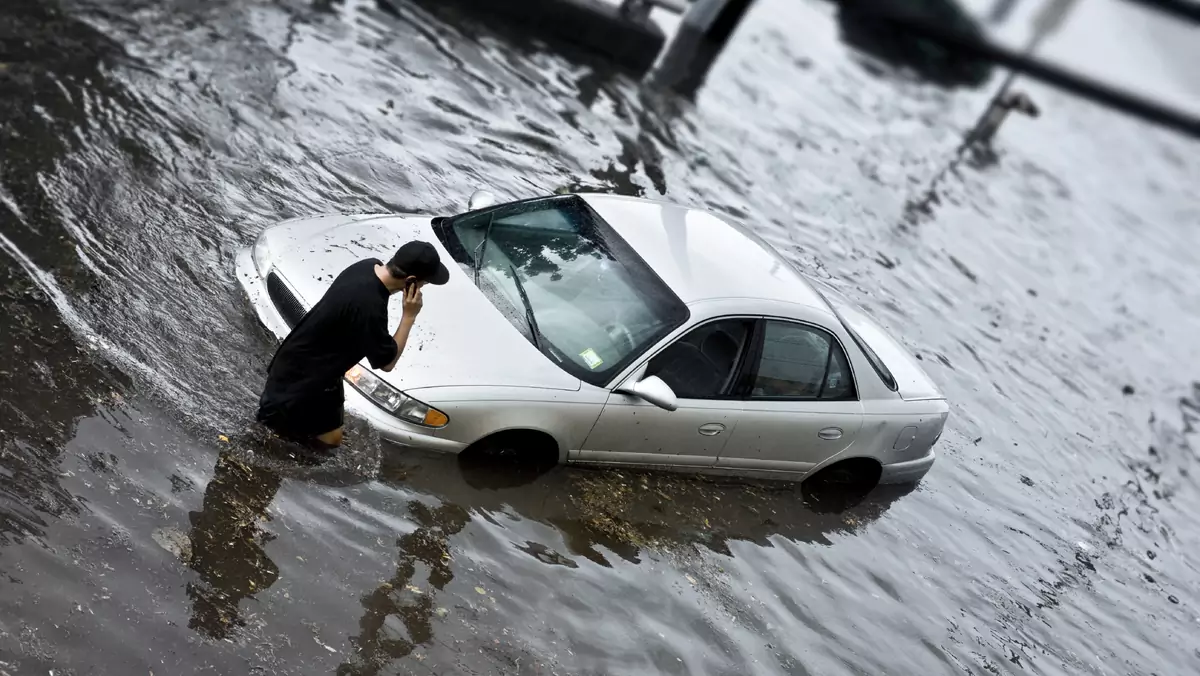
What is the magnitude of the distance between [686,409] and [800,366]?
0.95 m

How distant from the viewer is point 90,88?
372 inches

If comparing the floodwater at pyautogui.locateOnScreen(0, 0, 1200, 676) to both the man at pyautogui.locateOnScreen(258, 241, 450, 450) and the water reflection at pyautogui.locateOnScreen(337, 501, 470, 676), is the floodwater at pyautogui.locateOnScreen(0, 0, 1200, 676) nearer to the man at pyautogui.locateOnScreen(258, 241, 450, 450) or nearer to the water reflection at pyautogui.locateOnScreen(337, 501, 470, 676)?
the water reflection at pyautogui.locateOnScreen(337, 501, 470, 676)

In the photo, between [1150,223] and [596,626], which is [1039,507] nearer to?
[596,626]

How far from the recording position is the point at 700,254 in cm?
704

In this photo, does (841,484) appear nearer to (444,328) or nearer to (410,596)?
(444,328)

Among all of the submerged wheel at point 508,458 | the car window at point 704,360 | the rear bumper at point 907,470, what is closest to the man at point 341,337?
the submerged wheel at point 508,458

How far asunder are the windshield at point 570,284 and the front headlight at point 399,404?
78 cm

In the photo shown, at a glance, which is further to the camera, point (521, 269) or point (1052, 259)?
point (1052, 259)

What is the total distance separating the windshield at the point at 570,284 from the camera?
639cm

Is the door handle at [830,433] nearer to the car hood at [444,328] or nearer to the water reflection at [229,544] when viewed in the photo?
the car hood at [444,328]

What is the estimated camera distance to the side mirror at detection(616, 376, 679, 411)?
6188 millimetres

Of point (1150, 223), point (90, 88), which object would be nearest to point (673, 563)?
point (90, 88)

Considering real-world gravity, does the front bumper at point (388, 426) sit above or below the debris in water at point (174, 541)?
above

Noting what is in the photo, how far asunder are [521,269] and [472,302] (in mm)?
474
